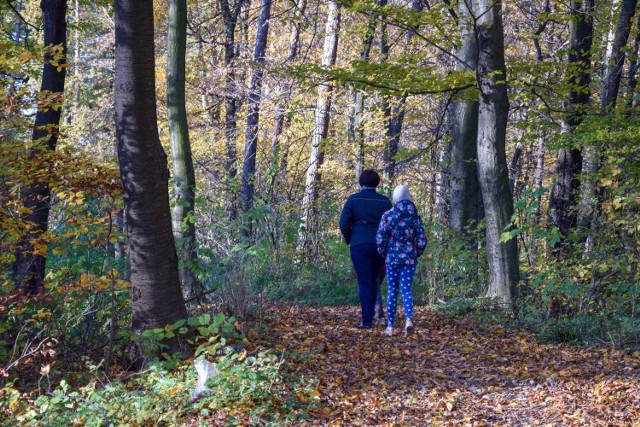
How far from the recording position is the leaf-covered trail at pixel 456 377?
224 inches

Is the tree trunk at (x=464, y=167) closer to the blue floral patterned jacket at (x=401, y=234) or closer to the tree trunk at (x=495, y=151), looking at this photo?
the tree trunk at (x=495, y=151)

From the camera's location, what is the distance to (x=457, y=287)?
11.3m

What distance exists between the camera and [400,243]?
8.77 metres

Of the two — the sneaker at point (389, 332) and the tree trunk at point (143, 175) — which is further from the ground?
the tree trunk at point (143, 175)

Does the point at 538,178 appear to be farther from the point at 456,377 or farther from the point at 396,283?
the point at 456,377

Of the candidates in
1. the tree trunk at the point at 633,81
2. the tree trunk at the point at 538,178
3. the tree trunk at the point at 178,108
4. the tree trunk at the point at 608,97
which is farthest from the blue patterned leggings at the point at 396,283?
the tree trunk at the point at 633,81

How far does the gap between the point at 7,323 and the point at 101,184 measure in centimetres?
170

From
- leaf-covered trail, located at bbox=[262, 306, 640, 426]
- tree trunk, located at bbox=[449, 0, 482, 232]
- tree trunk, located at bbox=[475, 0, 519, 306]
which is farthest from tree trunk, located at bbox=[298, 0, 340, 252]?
leaf-covered trail, located at bbox=[262, 306, 640, 426]

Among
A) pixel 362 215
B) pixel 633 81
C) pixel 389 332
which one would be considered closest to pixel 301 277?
pixel 362 215

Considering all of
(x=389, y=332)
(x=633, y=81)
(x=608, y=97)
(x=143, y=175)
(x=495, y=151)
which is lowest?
(x=389, y=332)

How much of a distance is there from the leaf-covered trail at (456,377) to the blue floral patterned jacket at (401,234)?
1057 mm

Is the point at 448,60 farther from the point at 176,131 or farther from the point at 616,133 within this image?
the point at 176,131

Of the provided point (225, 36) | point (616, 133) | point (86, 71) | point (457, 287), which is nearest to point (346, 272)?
point (457, 287)

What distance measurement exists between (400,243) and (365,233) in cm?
58
